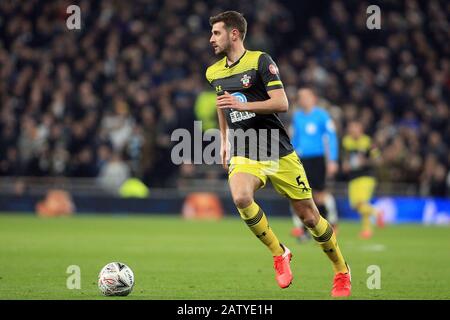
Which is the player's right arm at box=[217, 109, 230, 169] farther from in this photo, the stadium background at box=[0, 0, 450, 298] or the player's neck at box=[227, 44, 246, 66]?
the stadium background at box=[0, 0, 450, 298]

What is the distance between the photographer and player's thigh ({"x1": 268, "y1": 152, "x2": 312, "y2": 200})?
8.29 meters

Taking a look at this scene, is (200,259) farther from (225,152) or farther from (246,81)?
(246,81)

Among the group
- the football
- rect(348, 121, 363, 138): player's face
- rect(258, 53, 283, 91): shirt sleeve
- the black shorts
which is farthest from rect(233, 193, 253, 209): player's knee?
rect(348, 121, 363, 138): player's face

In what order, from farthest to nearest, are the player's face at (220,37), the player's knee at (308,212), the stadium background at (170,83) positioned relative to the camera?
the stadium background at (170,83) < the player's face at (220,37) < the player's knee at (308,212)

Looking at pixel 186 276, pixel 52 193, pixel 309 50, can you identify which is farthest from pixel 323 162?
pixel 309 50

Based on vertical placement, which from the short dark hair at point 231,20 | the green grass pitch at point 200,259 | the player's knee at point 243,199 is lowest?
the green grass pitch at point 200,259

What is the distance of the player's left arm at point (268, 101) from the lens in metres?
8.03

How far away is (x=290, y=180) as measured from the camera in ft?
27.2

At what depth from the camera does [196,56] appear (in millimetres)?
23797

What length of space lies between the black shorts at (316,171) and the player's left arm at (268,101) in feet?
20.4

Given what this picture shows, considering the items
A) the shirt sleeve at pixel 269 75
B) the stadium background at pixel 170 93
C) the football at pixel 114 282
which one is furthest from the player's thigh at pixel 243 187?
the stadium background at pixel 170 93

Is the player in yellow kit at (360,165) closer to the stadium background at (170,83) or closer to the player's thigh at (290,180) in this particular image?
the stadium background at (170,83)

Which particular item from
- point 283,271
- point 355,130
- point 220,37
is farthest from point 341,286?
point 355,130

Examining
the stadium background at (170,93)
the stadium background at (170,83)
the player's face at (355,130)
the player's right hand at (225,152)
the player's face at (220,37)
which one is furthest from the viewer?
the stadium background at (170,83)
